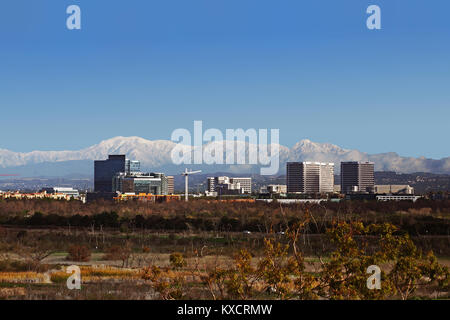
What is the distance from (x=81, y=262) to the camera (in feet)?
169

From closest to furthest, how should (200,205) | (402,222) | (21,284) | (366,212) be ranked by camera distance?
(21,284)
(402,222)
(366,212)
(200,205)

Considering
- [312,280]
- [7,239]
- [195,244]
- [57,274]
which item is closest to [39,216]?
[7,239]

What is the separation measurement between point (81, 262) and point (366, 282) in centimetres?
3289

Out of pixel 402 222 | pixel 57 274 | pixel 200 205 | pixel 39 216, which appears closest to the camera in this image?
pixel 57 274

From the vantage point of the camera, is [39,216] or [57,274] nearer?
[57,274]

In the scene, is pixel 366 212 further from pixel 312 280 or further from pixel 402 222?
pixel 312 280
